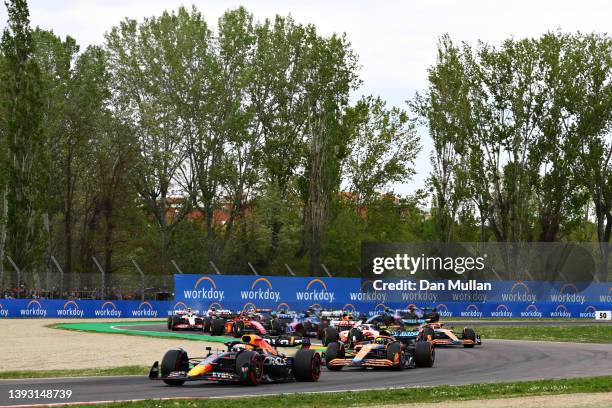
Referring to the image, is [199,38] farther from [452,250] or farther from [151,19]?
[452,250]

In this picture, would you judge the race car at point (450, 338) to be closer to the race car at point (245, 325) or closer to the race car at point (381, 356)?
the race car at point (245, 325)

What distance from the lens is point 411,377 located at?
23219mm

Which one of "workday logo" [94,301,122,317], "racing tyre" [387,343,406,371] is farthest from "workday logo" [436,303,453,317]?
"racing tyre" [387,343,406,371]

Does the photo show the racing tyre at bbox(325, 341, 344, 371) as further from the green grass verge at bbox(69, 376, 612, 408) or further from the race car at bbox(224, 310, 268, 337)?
the race car at bbox(224, 310, 268, 337)

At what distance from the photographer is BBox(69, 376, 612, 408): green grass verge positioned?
54.7 ft

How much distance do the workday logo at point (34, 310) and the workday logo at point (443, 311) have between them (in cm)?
2525

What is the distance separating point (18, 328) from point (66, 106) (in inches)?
1322

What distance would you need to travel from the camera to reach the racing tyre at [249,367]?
20.0 m

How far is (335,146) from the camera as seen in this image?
76.9 meters

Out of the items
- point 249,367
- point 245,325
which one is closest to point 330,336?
point 245,325

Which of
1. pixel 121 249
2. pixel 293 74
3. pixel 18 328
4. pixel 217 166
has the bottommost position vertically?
pixel 18 328

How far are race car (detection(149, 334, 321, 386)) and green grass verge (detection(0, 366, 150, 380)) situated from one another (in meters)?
3.30

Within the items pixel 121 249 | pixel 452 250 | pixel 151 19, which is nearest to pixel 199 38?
pixel 151 19

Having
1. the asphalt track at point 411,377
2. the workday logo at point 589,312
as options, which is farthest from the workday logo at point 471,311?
the asphalt track at point 411,377
